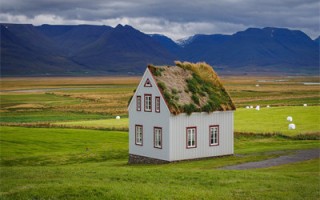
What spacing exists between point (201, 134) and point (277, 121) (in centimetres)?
3201

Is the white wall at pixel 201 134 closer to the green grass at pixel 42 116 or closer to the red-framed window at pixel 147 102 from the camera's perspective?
the red-framed window at pixel 147 102

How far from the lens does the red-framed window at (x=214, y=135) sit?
4591cm

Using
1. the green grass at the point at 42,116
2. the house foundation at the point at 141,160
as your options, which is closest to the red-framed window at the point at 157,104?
the house foundation at the point at 141,160

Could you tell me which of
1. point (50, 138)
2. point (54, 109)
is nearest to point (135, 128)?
point (50, 138)

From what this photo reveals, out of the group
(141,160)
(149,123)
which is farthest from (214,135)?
(141,160)

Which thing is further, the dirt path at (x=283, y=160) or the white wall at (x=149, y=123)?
the white wall at (x=149, y=123)

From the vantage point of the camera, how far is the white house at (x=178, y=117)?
43.8 metres

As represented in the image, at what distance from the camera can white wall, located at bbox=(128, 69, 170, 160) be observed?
1720 inches

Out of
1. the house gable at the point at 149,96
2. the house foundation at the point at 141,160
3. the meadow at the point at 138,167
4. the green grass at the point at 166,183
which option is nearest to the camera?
the green grass at the point at 166,183

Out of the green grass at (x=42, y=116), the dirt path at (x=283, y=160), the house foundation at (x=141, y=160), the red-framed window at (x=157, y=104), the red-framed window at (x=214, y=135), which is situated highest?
the red-framed window at (x=157, y=104)

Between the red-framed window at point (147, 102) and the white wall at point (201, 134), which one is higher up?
the red-framed window at point (147, 102)

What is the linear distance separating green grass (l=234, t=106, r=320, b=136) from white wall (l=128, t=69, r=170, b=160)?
70.8 feet

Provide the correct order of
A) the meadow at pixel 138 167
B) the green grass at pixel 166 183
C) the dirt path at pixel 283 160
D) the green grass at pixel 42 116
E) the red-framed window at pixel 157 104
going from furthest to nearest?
the green grass at pixel 42 116 → the red-framed window at pixel 157 104 → the dirt path at pixel 283 160 → the meadow at pixel 138 167 → the green grass at pixel 166 183

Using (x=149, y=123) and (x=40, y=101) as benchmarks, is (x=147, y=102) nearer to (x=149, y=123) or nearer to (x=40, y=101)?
(x=149, y=123)
